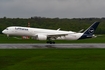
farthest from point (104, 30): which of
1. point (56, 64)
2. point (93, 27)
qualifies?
point (56, 64)

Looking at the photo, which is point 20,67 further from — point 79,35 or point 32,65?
point 79,35

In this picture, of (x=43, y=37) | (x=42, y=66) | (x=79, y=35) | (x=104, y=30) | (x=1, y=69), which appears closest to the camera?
(x=1, y=69)

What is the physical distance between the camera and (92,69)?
20.6 metres

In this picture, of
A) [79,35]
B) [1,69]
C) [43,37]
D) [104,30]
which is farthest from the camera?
[104,30]

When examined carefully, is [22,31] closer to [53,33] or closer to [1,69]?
[53,33]

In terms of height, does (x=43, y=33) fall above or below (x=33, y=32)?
below

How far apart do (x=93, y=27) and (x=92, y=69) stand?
114ft

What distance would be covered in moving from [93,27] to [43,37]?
11.1 metres

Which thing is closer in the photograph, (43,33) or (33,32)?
(33,32)

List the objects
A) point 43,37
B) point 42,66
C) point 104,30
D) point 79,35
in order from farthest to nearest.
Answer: point 104,30 < point 79,35 < point 43,37 < point 42,66

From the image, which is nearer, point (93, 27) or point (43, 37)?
point (43, 37)

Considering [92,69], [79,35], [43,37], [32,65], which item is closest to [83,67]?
[92,69]

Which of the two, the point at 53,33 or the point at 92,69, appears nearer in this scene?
the point at 92,69

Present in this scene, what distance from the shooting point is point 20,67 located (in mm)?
21359
